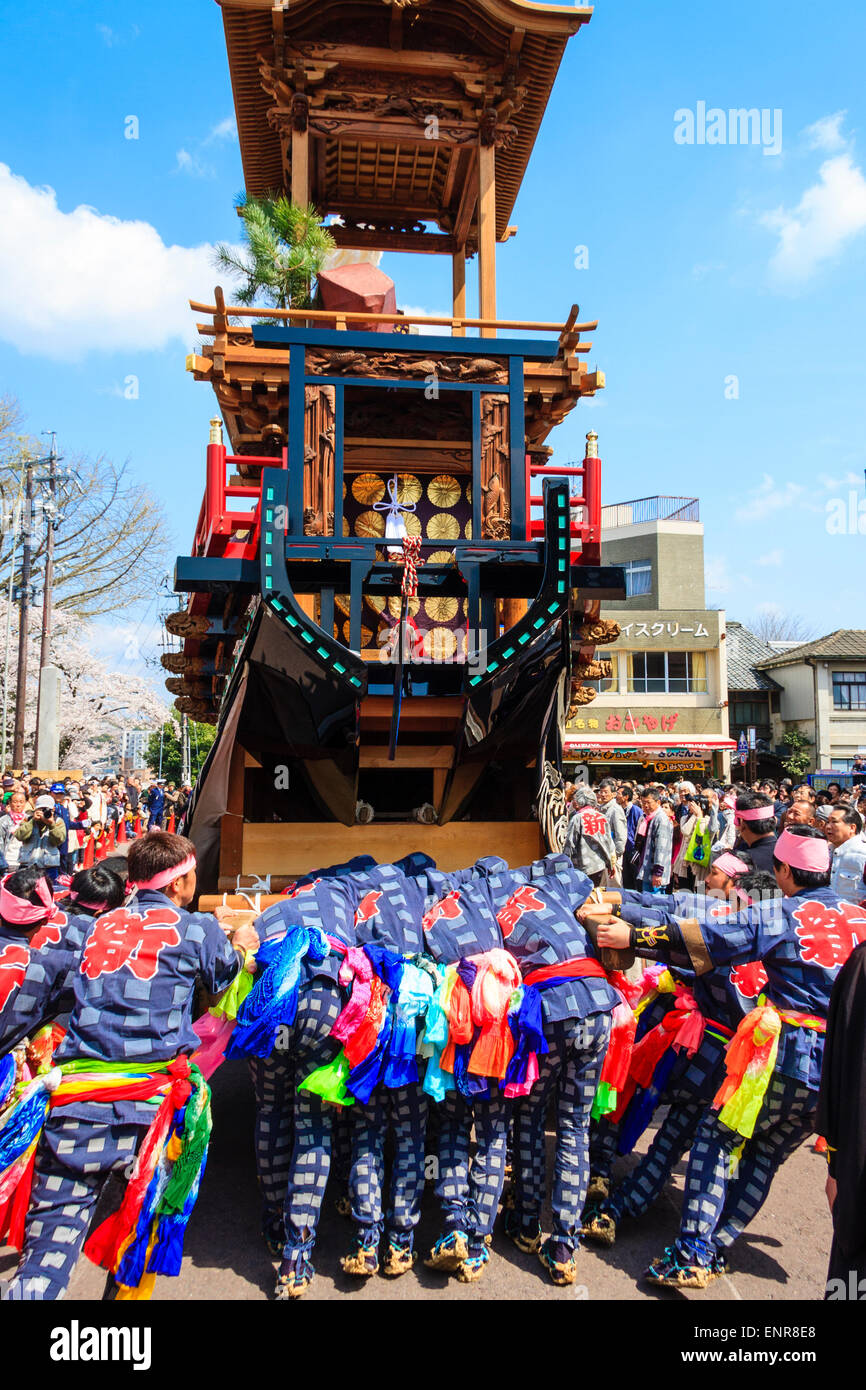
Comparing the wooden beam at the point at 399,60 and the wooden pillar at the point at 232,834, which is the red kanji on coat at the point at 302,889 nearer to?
the wooden pillar at the point at 232,834

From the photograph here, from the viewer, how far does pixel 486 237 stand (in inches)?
304

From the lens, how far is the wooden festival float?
17.1 feet

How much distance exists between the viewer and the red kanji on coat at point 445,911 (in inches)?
144

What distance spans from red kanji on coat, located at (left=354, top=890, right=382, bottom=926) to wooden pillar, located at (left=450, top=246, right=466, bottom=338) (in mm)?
7813

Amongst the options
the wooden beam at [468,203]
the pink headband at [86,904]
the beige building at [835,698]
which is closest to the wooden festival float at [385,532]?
the wooden beam at [468,203]

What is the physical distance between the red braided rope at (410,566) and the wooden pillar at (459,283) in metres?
5.62

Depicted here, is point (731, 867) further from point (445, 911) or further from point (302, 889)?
point (302, 889)

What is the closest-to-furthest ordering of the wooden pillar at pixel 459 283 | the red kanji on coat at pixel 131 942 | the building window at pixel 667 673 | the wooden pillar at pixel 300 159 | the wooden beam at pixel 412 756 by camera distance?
the red kanji on coat at pixel 131 942, the wooden beam at pixel 412 756, the wooden pillar at pixel 300 159, the wooden pillar at pixel 459 283, the building window at pixel 667 673

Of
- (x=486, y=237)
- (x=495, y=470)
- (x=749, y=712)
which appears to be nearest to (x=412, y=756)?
(x=495, y=470)

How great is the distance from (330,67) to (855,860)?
24.8 ft

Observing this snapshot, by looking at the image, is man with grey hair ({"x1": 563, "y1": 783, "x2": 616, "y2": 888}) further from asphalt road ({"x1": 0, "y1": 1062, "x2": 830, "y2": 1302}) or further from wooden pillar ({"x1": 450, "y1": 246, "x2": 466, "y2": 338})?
wooden pillar ({"x1": 450, "y1": 246, "x2": 466, "y2": 338})

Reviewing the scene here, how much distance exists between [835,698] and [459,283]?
2486cm

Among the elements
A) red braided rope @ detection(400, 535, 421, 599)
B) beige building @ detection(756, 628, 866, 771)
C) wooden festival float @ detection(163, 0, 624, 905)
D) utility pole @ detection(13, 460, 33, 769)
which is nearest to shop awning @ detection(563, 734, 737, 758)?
beige building @ detection(756, 628, 866, 771)
